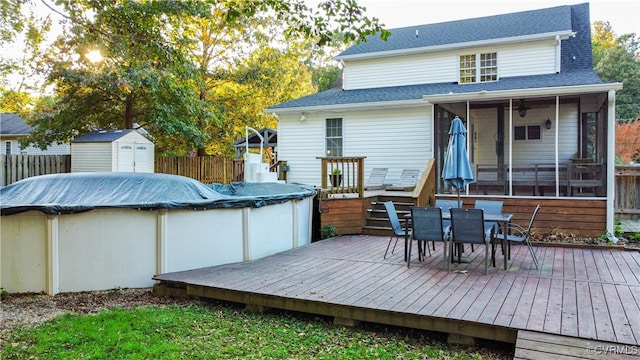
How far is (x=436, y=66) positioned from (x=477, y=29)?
6.49 feet

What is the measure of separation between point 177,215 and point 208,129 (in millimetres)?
15662

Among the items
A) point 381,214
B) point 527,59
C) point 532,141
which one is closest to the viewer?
point 381,214

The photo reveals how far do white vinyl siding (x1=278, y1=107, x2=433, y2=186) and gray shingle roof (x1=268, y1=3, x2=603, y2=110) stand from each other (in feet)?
1.62

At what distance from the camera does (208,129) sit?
2055cm

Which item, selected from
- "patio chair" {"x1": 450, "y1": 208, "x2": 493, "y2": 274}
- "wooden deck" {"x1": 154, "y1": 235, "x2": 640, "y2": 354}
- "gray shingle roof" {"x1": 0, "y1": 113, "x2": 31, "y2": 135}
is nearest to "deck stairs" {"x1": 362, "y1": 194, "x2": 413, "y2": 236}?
"wooden deck" {"x1": 154, "y1": 235, "x2": 640, "y2": 354}

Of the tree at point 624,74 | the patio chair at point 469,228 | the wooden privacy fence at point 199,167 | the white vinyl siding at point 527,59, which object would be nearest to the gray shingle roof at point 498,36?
the white vinyl siding at point 527,59

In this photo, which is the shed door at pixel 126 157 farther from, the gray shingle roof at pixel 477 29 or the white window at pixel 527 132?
the white window at pixel 527 132

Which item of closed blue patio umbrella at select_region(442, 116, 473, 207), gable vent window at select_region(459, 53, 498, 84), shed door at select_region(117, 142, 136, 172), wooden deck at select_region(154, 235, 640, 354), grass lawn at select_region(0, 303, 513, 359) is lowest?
grass lawn at select_region(0, 303, 513, 359)

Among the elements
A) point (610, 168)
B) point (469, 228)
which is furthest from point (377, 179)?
point (469, 228)

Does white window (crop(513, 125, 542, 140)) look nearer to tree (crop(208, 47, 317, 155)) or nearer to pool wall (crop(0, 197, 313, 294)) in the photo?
pool wall (crop(0, 197, 313, 294))

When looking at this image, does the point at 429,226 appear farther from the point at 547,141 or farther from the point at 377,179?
the point at 547,141

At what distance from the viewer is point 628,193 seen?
1077 cm

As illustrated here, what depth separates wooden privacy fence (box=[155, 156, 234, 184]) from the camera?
57.3 feet

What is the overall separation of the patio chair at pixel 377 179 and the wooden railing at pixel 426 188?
9.92 feet
